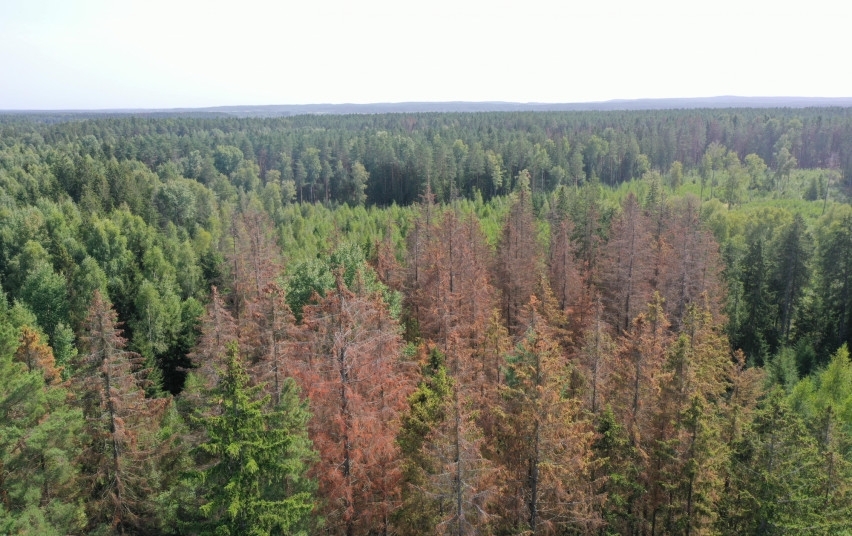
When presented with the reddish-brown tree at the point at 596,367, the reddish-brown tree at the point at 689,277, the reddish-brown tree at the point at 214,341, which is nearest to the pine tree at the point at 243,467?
the reddish-brown tree at the point at 214,341

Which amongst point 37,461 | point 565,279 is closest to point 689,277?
point 565,279

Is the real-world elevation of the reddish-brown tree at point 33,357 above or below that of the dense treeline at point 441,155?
below

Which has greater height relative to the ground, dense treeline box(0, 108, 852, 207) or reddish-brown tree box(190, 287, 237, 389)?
dense treeline box(0, 108, 852, 207)

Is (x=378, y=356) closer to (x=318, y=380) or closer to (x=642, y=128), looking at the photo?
(x=318, y=380)

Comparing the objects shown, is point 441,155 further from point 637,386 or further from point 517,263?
point 637,386

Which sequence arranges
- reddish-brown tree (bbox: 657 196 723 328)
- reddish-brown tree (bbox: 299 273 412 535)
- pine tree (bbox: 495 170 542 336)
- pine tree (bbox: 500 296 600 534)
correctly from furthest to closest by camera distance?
pine tree (bbox: 495 170 542 336), reddish-brown tree (bbox: 657 196 723 328), reddish-brown tree (bbox: 299 273 412 535), pine tree (bbox: 500 296 600 534)

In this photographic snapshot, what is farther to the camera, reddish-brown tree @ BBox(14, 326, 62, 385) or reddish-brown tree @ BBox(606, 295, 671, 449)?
reddish-brown tree @ BBox(14, 326, 62, 385)

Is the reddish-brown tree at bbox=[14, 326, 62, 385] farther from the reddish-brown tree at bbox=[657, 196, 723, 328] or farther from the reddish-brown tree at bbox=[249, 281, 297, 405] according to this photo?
the reddish-brown tree at bbox=[657, 196, 723, 328]

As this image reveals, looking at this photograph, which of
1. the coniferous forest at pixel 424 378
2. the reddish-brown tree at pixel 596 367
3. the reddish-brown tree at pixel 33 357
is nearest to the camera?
the coniferous forest at pixel 424 378

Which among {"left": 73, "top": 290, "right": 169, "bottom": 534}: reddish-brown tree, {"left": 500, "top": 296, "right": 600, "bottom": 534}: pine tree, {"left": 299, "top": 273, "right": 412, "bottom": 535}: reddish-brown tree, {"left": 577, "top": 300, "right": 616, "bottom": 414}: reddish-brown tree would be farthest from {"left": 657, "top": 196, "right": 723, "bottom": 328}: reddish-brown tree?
{"left": 73, "top": 290, "right": 169, "bottom": 534}: reddish-brown tree

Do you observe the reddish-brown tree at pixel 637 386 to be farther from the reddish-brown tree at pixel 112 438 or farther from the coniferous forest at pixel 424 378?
the reddish-brown tree at pixel 112 438
